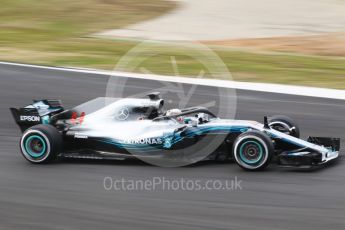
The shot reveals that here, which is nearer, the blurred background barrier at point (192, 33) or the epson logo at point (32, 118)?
the epson logo at point (32, 118)

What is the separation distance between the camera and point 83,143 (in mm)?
10242

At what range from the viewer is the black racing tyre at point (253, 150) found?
9188 millimetres

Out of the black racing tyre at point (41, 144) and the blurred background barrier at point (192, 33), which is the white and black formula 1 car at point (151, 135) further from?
the blurred background barrier at point (192, 33)

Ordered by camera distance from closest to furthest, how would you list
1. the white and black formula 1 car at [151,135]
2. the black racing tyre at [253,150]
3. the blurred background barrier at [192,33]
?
1. the black racing tyre at [253,150]
2. the white and black formula 1 car at [151,135]
3. the blurred background barrier at [192,33]

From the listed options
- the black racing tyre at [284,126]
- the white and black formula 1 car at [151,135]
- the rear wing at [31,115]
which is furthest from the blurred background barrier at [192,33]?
the rear wing at [31,115]

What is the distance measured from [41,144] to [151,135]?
152cm

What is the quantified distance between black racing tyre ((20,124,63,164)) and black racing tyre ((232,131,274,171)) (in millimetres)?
2450

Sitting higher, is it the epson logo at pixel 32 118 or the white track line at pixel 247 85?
the white track line at pixel 247 85

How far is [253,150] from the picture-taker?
9305 millimetres

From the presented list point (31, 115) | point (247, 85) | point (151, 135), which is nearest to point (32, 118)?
point (31, 115)

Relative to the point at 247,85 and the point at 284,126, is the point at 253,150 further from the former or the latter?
the point at 247,85

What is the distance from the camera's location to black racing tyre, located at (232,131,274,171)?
9.19m

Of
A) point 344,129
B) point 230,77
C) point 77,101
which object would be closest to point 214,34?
point 230,77

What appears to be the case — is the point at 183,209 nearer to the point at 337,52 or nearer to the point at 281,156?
the point at 281,156
